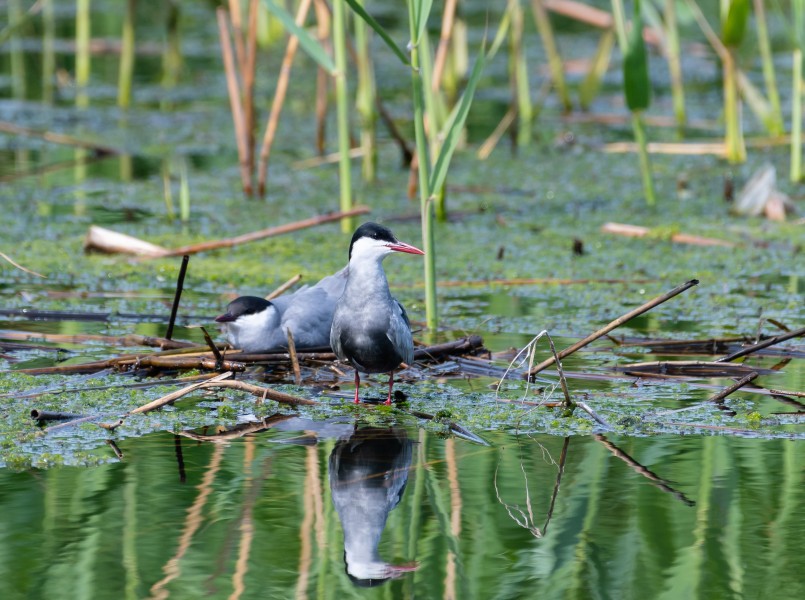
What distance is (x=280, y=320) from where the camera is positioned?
4.98 meters

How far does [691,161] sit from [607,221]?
6.48 feet

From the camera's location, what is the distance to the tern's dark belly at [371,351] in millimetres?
4238

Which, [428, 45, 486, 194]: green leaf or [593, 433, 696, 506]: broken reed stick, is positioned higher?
[428, 45, 486, 194]: green leaf

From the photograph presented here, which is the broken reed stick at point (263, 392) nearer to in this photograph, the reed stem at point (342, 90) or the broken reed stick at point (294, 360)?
the broken reed stick at point (294, 360)

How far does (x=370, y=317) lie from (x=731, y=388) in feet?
4.15

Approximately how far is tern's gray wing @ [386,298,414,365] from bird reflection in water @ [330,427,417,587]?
32 centimetres

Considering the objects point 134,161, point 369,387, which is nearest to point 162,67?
point 134,161

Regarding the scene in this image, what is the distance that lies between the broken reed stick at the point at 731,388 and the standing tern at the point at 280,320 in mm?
1538

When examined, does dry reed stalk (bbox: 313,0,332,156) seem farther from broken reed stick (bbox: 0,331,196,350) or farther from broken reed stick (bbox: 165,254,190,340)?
broken reed stick (bbox: 165,254,190,340)

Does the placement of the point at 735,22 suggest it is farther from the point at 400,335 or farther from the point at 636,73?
A: the point at 400,335

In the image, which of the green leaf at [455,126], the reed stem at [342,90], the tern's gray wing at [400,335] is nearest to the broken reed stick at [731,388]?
the tern's gray wing at [400,335]

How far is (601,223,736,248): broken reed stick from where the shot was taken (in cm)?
712

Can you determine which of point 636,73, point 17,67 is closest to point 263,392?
point 636,73

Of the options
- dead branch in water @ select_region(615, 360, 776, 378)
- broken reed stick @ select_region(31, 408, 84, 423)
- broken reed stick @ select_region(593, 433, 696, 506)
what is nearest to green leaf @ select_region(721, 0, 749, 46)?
dead branch in water @ select_region(615, 360, 776, 378)
